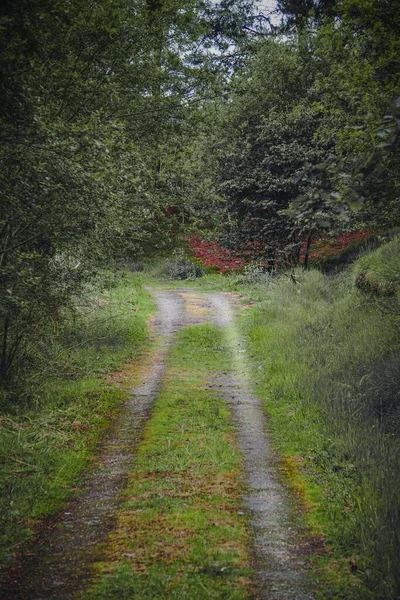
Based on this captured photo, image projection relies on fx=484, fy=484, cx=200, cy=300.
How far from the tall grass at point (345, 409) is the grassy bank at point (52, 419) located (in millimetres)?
2892

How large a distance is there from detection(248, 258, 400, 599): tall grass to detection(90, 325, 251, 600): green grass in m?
0.92

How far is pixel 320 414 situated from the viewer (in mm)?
7402

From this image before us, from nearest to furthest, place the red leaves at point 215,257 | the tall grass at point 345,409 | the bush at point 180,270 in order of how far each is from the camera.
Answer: the tall grass at point 345,409 → the bush at point 180,270 → the red leaves at point 215,257

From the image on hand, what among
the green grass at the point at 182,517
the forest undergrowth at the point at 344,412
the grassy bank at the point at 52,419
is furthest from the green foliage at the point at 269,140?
the green grass at the point at 182,517

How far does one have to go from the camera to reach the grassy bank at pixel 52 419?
5312mm

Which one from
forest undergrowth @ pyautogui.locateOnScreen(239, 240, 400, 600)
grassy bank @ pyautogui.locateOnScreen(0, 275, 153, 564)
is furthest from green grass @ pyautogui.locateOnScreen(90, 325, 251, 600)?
grassy bank @ pyautogui.locateOnScreen(0, 275, 153, 564)

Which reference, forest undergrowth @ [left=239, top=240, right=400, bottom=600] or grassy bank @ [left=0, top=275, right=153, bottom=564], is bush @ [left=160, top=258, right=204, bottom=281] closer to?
forest undergrowth @ [left=239, top=240, right=400, bottom=600]

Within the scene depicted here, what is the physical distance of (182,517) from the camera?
497 cm

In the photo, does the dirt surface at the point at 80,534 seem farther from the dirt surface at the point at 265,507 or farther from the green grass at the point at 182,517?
the dirt surface at the point at 265,507

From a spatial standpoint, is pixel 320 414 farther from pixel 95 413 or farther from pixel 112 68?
pixel 112 68

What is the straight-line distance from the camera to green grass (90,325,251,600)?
398 centimetres

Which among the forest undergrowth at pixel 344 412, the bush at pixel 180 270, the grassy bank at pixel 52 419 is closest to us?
the forest undergrowth at pixel 344 412

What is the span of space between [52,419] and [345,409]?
4485 millimetres

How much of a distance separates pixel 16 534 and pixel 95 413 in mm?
3238
